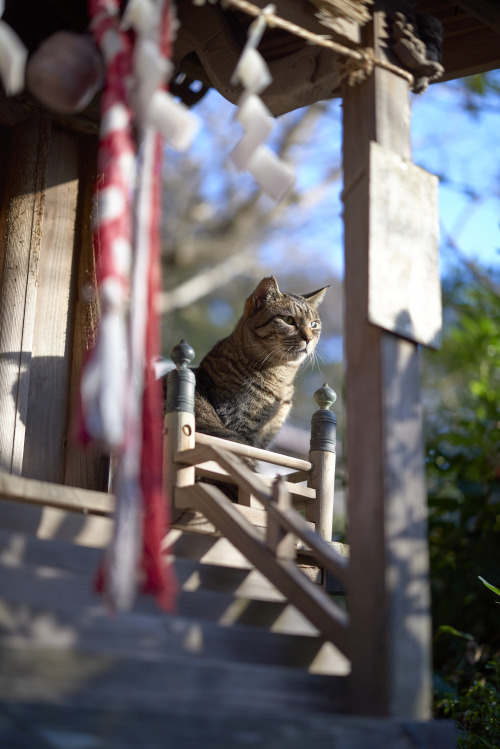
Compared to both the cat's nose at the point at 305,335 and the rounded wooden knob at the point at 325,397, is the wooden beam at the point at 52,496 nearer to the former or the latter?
the rounded wooden knob at the point at 325,397

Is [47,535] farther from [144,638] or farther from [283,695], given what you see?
[283,695]

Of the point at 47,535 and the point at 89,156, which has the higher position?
the point at 89,156

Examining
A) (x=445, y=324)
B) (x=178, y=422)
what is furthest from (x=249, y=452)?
(x=445, y=324)

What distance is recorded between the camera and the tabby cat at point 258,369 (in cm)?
376

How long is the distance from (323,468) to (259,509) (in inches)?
18.2

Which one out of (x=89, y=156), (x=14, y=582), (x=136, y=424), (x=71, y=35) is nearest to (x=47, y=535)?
(x=14, y=582)

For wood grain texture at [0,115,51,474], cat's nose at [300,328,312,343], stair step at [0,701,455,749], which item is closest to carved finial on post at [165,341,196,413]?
wood grain texture at [0,115,51,474]

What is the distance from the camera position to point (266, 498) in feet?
7.64

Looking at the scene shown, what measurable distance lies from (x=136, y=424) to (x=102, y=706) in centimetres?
53

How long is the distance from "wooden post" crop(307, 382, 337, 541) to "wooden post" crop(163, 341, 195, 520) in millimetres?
655

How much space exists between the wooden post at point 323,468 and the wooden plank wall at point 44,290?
0.88m

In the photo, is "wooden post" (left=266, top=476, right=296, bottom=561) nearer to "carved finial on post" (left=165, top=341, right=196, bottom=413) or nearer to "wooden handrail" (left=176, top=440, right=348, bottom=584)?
"wooden handrail" (left=176, top=440, right=348, bottom=584)

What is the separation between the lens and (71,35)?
192 centimetres

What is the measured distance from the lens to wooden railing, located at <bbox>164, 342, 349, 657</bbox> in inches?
81.2
